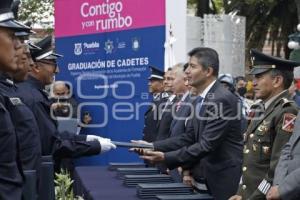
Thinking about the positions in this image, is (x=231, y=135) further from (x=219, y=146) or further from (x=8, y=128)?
(x=8, y=128)

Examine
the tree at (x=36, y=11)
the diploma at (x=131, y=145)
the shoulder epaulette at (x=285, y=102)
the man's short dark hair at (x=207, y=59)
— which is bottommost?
the diploma at (x=131, y=145)

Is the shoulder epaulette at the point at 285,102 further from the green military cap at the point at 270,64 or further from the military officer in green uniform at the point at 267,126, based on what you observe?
the green military cap at the point at 270,64

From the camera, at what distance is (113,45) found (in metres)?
10.3

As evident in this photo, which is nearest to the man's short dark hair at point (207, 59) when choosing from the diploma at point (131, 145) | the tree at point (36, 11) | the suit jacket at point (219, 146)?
the suit jacket at point (219, 146)

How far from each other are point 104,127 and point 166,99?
2628 mm

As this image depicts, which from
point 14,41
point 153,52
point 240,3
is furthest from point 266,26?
point 14,41

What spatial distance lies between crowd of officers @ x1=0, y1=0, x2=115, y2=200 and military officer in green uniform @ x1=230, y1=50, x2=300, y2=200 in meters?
1.23

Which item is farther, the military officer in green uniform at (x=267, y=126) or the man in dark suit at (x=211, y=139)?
the man in dark suit at (x=211, y=139)

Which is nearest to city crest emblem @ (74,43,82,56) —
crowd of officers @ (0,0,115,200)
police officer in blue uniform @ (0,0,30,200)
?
crowd of officers @ (0,0,115,200)

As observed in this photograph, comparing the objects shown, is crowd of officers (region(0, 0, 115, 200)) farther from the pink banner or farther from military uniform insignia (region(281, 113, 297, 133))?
the pink banner

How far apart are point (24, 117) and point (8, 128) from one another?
1.24 m

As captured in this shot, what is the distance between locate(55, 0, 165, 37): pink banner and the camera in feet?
30.8

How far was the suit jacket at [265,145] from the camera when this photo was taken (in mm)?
4012

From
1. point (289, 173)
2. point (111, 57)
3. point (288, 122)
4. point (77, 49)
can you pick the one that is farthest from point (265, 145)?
point (77, 49)
